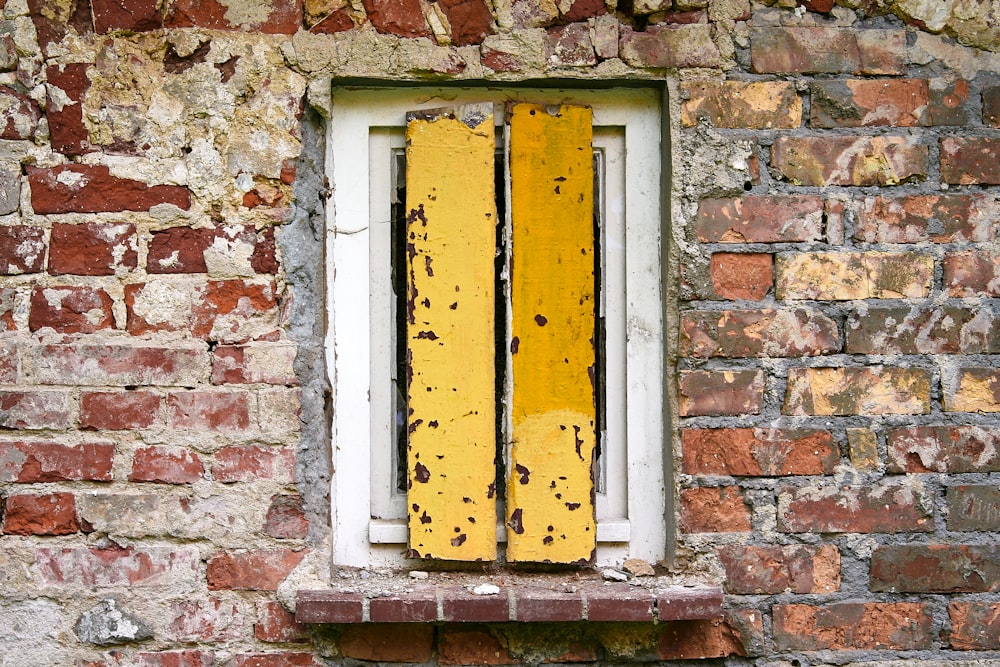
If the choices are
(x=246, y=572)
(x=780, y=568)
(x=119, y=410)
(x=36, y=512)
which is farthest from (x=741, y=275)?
(x=36, y=512)

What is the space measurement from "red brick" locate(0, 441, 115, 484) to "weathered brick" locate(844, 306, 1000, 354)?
156 cm

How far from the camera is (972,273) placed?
1.64 m

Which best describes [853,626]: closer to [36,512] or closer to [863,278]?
[863,278]

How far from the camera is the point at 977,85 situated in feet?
5.45

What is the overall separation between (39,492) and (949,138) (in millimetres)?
2026

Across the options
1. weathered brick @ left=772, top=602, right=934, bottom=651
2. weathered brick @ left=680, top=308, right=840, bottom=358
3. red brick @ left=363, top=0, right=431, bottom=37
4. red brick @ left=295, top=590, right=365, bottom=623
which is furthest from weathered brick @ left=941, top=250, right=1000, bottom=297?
red brick @ left=295, top=590, right=365, bottom=623

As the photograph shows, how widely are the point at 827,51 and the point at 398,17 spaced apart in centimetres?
91

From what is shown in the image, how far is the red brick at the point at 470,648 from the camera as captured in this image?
1.65m

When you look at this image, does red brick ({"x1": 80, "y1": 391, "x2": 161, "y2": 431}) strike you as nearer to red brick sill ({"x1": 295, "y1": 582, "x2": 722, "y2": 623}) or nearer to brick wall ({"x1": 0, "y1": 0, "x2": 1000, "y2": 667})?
brick wall ({"x1": 0, "y1": 0, "x2": 1000, "y2": 667})

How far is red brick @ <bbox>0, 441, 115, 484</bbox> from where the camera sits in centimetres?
162

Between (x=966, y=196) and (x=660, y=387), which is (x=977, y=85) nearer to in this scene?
(x=966, y=196)

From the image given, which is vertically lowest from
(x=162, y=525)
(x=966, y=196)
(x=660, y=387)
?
(x=162, y=525)

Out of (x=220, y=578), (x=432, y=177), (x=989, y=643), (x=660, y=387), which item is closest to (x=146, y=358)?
(x=220, y=578)

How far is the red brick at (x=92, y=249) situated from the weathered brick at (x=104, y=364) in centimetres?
16
